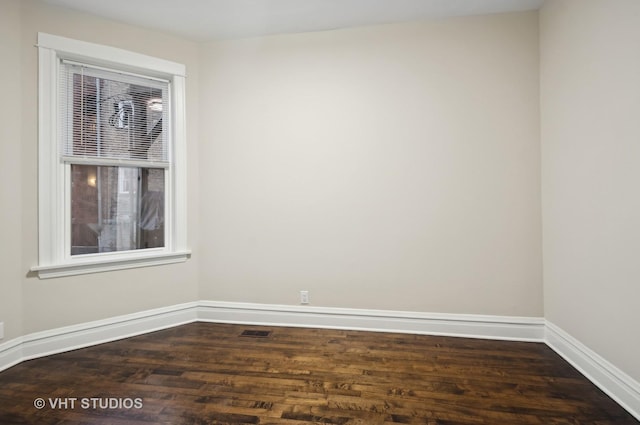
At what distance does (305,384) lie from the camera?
2096 millimetres

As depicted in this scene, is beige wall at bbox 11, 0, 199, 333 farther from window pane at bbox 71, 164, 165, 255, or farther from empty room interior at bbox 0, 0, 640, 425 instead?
window pane at bbox 71, 164, 165, 255

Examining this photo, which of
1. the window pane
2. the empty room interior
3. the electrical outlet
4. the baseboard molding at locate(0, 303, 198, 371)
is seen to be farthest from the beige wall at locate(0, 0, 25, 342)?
the electrical outlet

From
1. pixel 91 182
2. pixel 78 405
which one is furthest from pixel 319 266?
pixel 91 182

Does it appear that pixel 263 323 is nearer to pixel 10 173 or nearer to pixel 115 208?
pixel 115 208

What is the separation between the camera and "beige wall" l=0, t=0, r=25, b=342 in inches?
92.4

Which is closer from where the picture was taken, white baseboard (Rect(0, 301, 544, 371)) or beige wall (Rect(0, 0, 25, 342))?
beige wall (Rect(0, 0, 25, 342))

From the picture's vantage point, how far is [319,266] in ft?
10.2

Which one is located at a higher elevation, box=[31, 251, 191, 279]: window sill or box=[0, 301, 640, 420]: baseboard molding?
box=[31, 251, 191, 279]: window sill

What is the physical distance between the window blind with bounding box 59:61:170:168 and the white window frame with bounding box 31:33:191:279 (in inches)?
2.7

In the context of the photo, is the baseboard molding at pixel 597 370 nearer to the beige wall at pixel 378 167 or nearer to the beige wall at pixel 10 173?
the beige wall at pixel 378 167

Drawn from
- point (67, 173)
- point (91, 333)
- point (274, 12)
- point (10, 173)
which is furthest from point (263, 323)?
point (274, 12)

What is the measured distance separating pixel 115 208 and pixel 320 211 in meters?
1.89

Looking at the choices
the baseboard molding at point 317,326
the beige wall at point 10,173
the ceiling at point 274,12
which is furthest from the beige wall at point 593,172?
the beige wall at point 10,173

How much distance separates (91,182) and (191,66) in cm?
145
